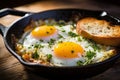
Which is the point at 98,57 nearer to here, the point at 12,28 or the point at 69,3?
the point at 12,28

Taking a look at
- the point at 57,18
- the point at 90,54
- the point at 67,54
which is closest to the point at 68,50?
the point at 67,54

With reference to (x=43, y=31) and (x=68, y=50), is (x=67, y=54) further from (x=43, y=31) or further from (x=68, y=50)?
(x=43, y=31)

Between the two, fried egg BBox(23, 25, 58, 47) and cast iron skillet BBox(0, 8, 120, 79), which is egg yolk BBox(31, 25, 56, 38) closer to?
fried egg BBox(23, 25, 58, 47)

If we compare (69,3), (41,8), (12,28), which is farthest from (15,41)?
(69,3)

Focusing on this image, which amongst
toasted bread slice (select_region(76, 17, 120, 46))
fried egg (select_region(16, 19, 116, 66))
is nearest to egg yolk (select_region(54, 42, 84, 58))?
fried egg (select_region(16, 19, 116, 66))

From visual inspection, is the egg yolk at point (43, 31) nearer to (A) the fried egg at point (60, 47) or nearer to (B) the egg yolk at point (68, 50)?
(A) the fried egg at point (60, 47)

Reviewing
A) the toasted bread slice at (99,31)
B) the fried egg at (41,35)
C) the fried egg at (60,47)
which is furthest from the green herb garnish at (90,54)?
the fried egg at (41,35)

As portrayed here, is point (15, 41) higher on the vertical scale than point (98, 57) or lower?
higher
